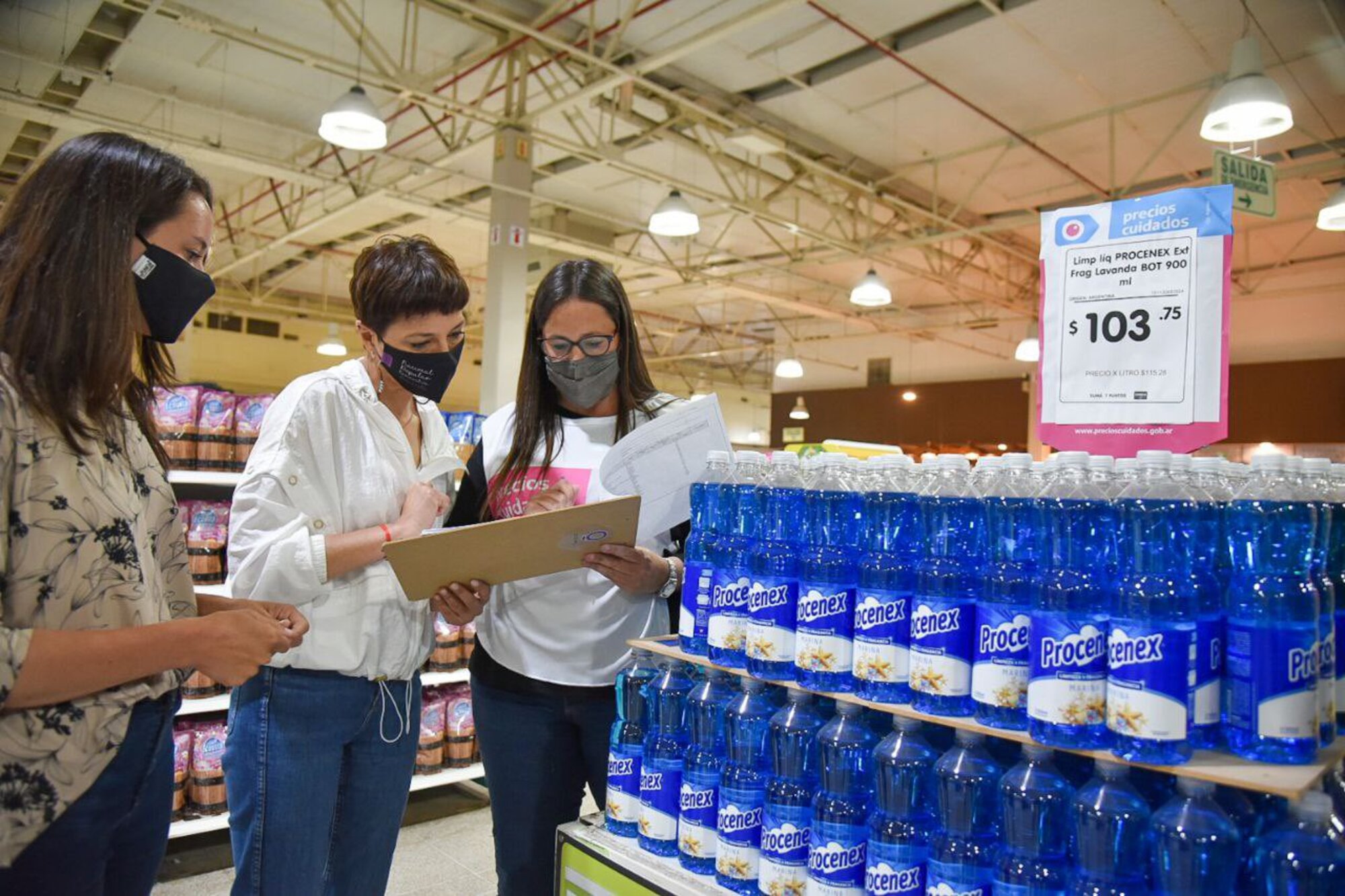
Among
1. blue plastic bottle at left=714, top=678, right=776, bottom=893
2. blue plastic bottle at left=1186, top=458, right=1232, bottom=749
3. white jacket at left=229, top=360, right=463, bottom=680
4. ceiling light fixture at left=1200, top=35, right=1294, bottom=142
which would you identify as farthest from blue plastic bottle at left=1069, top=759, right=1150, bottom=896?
ceiling light fixture at left=1200, top=35, right=1294, bottom=142

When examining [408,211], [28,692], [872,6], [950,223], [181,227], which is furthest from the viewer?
[408,211]

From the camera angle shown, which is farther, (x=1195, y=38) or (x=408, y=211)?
(x=408, y=211)

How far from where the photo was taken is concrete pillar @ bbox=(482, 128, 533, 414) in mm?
8398

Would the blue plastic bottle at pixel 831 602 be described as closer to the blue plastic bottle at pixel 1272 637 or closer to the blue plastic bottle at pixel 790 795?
the blue plastic bottle at pixel 790 795

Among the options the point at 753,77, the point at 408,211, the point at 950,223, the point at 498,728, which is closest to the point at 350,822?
the point at 498,728

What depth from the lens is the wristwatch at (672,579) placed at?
6.65 feet

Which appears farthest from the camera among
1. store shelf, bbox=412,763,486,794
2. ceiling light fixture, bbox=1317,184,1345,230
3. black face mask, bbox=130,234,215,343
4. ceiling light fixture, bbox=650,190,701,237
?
ceiling light fixture, bbox=650,190,701,237

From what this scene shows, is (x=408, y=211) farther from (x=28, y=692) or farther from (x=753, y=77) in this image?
(x=28, y=692)

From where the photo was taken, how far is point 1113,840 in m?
1.28

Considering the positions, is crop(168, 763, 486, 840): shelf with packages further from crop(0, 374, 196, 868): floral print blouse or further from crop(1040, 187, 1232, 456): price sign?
crop(1040, 187, 1232, 456): price sign

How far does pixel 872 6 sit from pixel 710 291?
10427 millimetres

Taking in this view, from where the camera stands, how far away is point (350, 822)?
1937 millimetres

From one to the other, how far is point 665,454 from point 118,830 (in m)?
1.16

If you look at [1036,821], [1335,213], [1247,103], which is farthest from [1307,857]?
[1335,213]
